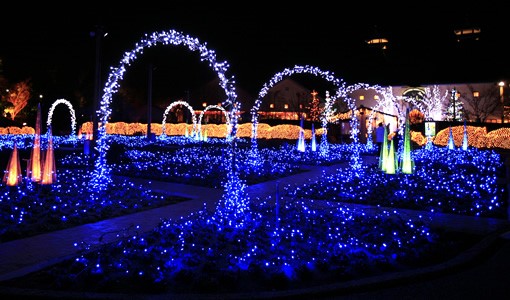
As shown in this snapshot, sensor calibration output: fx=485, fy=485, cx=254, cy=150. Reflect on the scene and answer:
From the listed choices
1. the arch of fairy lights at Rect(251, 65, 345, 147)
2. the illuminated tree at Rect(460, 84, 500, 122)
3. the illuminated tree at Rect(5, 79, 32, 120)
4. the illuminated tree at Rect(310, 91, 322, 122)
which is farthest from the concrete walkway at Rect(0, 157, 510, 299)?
the illuminated tree at Rect(5, 79, 32, 120)

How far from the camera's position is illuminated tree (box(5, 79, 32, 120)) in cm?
5806

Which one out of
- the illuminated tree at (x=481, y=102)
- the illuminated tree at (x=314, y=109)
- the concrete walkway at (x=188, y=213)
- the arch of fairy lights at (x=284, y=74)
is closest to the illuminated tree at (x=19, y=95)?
the illuminated tree at (x=314, y=109)

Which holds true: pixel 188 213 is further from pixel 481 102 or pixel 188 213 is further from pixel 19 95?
pixel 19 95

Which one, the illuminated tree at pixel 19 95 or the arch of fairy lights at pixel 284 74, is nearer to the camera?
the arch of fairy lights at pixel 284 74

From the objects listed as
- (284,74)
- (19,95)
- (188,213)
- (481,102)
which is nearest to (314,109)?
(481,102)

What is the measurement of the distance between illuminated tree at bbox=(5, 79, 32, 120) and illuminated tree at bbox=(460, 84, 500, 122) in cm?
5182

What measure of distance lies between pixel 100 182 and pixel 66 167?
6.55 metres

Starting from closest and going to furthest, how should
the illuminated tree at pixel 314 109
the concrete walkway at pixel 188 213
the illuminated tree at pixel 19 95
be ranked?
the concrete walkway at pixel 188 213 → the illuminated tree at pixel 19 95 → the illuminated tree at pixel 314 109

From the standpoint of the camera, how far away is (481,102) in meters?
56.5

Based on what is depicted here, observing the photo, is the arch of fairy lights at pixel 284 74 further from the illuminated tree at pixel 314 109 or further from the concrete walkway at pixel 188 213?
the illuminated tree at pixel 314 109

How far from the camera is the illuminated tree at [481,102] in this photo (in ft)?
179

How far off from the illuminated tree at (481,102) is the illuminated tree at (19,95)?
51820mm

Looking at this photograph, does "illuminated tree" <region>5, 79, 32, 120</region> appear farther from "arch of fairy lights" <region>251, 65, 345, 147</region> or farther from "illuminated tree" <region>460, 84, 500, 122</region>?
"illuminated tree" <region>460, 84, 500, 122</region>

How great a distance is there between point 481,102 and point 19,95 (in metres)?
54.7
